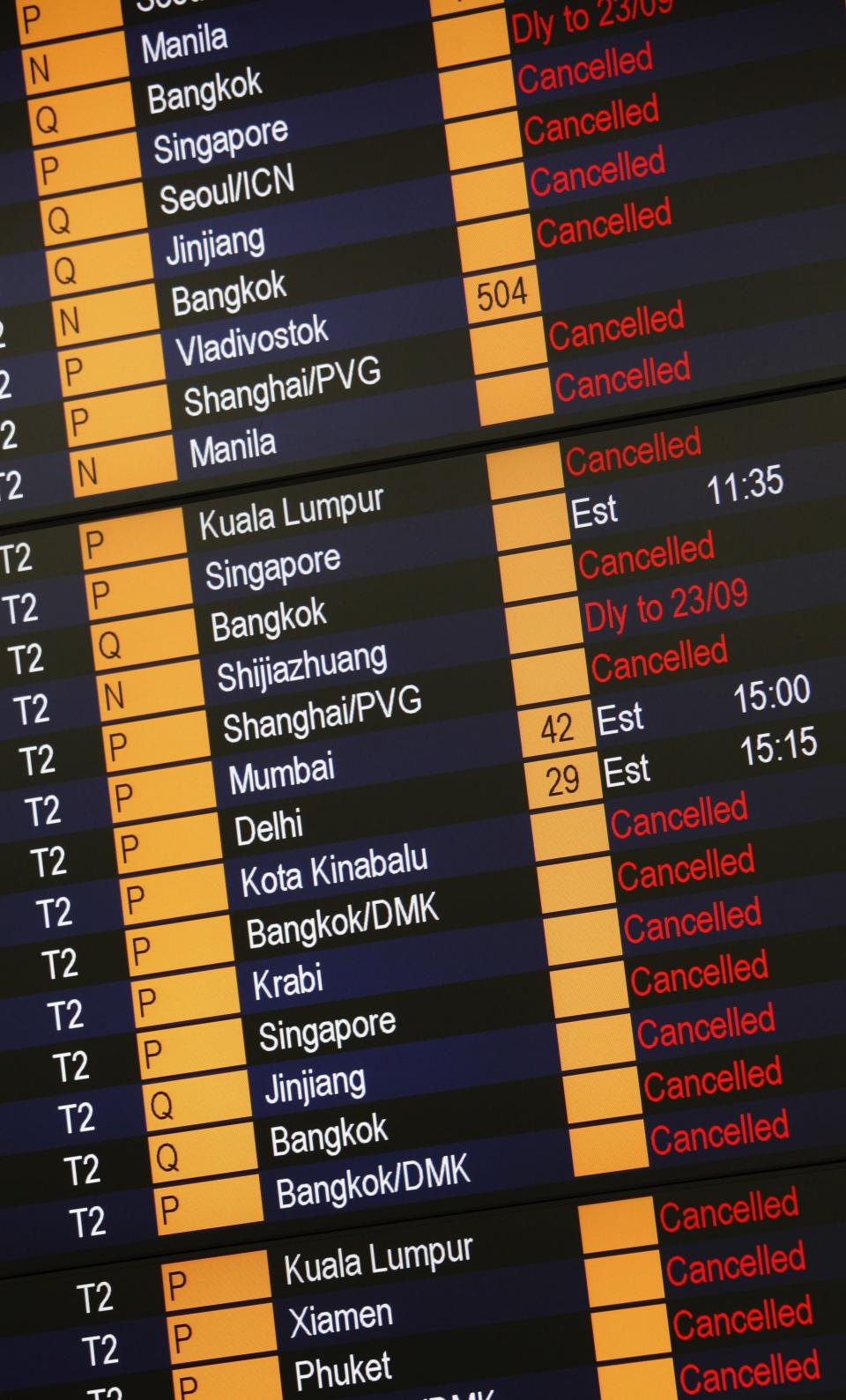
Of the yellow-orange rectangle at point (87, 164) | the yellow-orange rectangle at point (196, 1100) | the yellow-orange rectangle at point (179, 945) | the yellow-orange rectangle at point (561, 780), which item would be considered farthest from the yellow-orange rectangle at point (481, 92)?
the yellow-orange rectangle at point (196, 1100)

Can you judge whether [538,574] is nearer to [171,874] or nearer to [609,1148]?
[171,874]

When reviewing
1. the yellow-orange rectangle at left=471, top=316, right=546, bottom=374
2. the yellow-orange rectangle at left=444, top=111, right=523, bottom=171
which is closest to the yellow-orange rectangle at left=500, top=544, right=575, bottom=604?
the yellow-orange rectangle at left=471, top=316, right=546, bottom=374

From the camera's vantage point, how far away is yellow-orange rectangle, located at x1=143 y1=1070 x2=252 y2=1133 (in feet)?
8.59

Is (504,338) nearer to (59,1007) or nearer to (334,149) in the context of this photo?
(334,149)

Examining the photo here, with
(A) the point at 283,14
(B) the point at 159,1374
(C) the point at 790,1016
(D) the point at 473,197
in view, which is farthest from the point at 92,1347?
(A) the point at 283,14

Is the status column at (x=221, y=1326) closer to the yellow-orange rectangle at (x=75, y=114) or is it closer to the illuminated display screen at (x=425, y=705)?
the illuminated display screen at (x=425, y=705)

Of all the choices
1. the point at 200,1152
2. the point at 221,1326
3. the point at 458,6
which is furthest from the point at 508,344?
the point at 221,1326

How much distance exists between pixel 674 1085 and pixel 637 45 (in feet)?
5.42

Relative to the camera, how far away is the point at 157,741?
2676 millimetres

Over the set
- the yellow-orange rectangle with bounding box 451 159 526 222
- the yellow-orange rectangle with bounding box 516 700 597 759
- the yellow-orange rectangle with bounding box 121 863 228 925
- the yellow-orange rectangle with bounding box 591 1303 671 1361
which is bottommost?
the yellow-orange rectangle with bounding box 591 1303 671 1361

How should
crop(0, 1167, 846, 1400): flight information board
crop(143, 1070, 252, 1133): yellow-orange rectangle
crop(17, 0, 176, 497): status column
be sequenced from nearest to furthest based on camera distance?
crop(0, 1167, 846, 1400): flight information board < crop(143, 1070, 252, 1133): yellow-orange rectangle < crop(17, 0, 176, 497): status column

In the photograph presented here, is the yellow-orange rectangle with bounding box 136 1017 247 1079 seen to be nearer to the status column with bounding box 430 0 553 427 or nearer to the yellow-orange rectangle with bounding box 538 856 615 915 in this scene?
the yellow-orange rectangle with bounding box 538 856 615 915

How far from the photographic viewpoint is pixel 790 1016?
2.53 metres

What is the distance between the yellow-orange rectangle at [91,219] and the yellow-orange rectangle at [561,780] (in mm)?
1056
